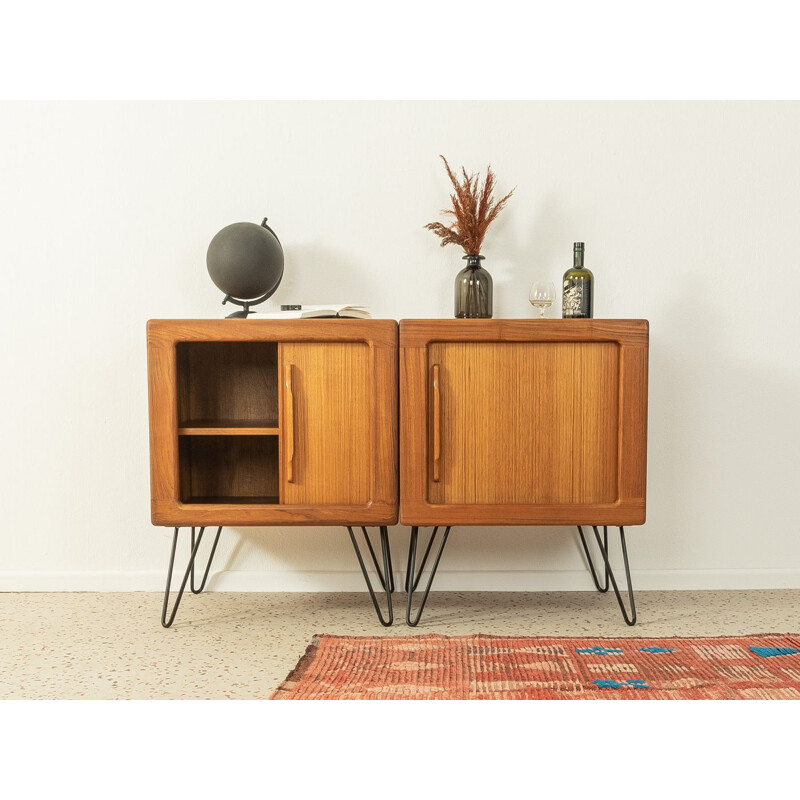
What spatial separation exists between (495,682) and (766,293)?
1.59 metres

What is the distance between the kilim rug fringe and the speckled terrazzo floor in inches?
3.5

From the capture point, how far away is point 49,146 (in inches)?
100

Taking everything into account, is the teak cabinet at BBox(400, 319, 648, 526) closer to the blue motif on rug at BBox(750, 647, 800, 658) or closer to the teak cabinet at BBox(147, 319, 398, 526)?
the teak cabinet at BBox(147, 319, 398, 526)

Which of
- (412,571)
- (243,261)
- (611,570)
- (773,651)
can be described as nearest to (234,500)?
(412,571)

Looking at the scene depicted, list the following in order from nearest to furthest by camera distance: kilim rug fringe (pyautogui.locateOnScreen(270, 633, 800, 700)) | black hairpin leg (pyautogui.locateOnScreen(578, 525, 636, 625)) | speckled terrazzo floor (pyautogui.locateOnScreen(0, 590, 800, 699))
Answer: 1. kilim rug fringe (pyautogui.locateOnScreen(270, 633, 800, 700))
2. speckled terrazzo floor (pyautogui.locateOnScreen(0, 590, 800, 699))
3. black hairpin leg (pyautogui.locateOnScreen(578, 525, 636, 625))

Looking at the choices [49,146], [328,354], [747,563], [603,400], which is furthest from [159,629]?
[747,563]

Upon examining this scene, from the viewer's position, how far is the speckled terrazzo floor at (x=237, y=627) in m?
1.80

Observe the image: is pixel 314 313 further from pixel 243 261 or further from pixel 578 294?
pixel 578 294

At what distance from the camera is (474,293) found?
2.30 m

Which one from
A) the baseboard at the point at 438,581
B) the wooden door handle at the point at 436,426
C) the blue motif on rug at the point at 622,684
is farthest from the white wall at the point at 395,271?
the blue motif on rug at the point at 622,684

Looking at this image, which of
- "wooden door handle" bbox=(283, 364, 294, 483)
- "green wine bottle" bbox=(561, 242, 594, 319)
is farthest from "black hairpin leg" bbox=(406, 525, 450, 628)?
"green wine bottle" bbox=(561, 242, 594, 319)

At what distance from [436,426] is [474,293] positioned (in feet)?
1.46

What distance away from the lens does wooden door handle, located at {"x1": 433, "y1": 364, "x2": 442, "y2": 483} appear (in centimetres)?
210

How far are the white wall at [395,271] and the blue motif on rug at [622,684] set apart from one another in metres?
0.82
